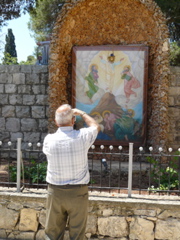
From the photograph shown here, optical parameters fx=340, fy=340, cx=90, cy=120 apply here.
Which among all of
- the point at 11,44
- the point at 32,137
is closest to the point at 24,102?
the point at 32,137

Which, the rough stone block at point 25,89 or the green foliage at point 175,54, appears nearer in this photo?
the rough stone block at point 25,89

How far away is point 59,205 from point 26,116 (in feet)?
16.7

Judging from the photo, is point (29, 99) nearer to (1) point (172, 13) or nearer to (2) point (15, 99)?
(2) point (15, 99)

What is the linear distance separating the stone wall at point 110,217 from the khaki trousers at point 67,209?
0.82 metres

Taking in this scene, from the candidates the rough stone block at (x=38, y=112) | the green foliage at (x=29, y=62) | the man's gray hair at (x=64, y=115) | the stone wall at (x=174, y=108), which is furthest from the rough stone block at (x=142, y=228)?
the green foliage at (x=29, y=62)

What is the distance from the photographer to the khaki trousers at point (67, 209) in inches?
123

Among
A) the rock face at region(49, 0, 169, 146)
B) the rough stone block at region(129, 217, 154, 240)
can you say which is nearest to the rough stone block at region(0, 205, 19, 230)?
the rough stone block at region(129, 217, 154, 240)

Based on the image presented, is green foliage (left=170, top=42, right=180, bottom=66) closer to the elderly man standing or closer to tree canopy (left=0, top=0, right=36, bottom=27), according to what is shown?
tree canopy (left=0, top=0, right=36, bottom=27)

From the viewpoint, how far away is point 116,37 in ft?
25.3

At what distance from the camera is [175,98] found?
764 centimetres

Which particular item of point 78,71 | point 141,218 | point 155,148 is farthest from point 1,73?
point 141,218

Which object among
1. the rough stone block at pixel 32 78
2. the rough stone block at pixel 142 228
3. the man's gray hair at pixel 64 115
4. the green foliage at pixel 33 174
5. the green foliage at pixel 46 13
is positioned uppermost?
the green foliage at pixel 46 13

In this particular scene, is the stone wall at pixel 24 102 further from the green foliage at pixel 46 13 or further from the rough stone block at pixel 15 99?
the green foliage at pixel 46 13

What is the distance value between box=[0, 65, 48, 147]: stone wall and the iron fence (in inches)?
16.1
